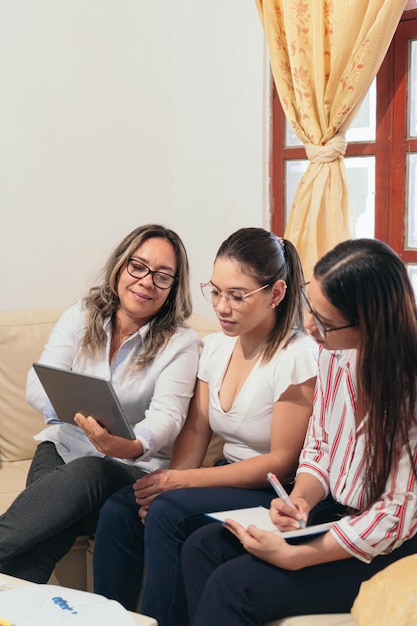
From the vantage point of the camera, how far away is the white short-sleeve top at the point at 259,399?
2062mm

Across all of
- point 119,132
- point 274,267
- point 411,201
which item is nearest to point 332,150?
point 411,201

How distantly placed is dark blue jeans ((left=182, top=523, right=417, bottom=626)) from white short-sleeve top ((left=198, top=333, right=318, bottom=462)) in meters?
0.44

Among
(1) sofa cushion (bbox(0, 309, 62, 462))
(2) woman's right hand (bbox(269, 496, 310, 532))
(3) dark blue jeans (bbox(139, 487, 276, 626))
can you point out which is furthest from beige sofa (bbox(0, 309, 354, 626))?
(2) woman's right hand (bbox(269, 496, 310, 532))

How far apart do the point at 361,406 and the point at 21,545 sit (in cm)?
87

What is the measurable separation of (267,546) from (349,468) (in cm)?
24

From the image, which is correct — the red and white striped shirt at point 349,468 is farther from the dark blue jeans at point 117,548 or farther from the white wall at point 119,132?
the white wall at point 119,132

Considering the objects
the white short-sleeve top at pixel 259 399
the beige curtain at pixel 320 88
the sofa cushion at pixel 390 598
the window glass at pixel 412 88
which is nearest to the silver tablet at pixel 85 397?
the white short-sleeve top at pixel 259 399

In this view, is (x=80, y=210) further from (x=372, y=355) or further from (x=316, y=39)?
(x=372, y=355)

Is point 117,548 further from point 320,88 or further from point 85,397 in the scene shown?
point 320,88

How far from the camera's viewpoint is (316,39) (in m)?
2.77

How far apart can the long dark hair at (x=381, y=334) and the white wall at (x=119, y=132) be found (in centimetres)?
159

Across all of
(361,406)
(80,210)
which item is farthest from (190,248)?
(361,406)

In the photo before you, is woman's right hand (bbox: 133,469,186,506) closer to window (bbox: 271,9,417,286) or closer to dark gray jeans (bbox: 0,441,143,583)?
dark gray jeans (bbox: 0,441,143,583)

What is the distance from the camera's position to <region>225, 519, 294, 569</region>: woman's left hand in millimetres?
1642
